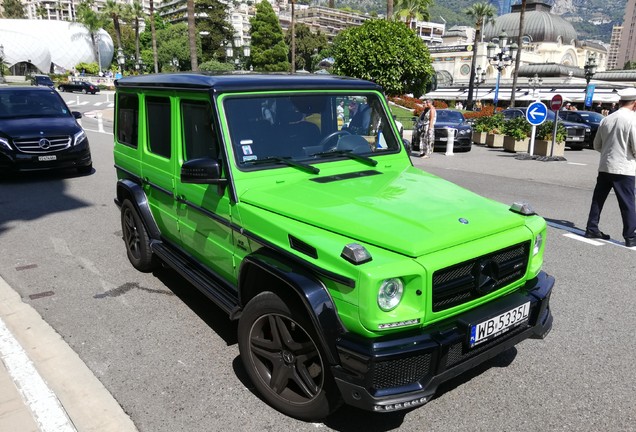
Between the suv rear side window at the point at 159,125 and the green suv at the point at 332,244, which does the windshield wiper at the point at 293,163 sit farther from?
the suv rear side window at the point at 159,125

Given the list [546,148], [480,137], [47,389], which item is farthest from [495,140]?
[47,389]

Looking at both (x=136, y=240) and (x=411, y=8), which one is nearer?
(x=136, y=240)

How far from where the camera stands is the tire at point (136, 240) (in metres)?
Answer: 5.16

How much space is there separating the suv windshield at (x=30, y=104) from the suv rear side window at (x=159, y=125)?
7.33 meters

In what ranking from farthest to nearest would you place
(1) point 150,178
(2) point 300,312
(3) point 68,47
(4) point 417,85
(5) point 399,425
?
(3) point 68,47, (4) point 417,85, (1) point 150,178, (5) point 399,425, (2) point 300,312

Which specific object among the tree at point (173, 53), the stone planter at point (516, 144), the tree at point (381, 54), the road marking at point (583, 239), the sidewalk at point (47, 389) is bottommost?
the sidewalk at point (47, 389)

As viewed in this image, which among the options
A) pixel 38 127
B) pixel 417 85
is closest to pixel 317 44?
pixel 417 85

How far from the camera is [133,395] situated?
10.9 ft

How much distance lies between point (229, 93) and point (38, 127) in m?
8.17

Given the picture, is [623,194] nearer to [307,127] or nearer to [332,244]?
[307,127]

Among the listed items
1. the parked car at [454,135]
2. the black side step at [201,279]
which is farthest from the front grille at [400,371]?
the parked car at [454,135]

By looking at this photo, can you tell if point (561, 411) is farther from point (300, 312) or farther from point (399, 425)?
Result: point (300, 312)

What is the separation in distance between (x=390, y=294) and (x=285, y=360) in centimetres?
87

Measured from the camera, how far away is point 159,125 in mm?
4488
